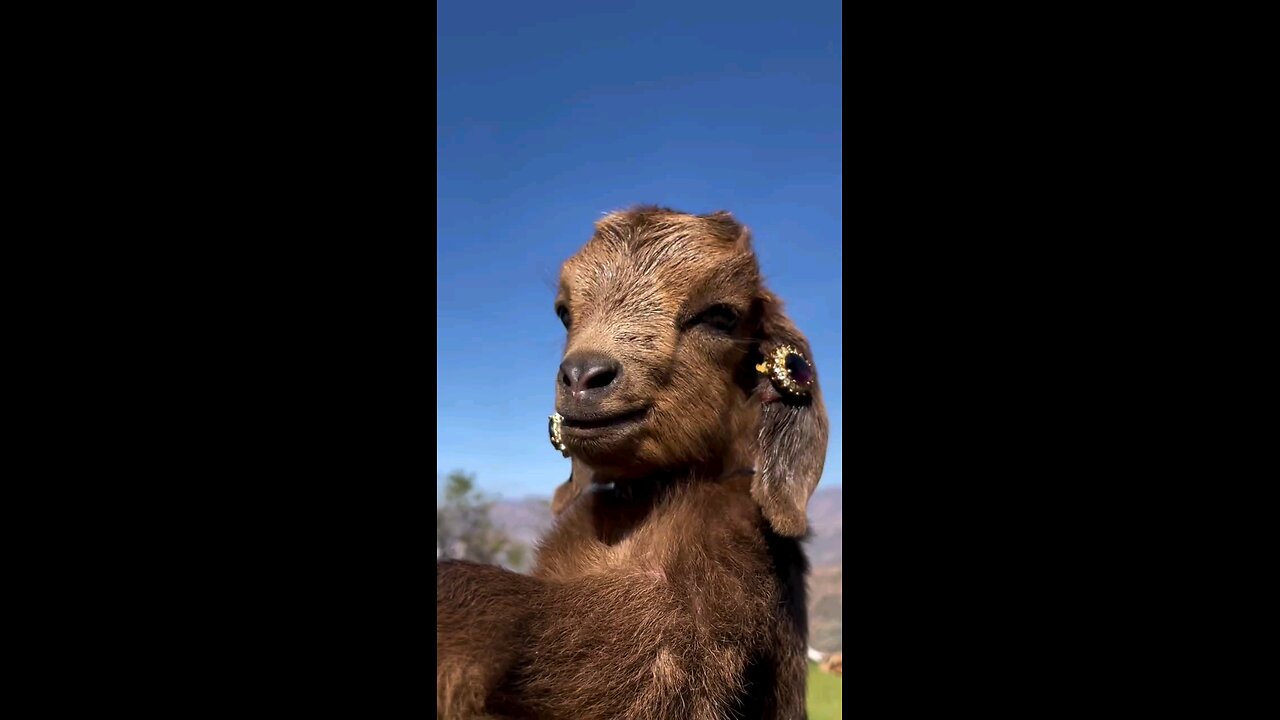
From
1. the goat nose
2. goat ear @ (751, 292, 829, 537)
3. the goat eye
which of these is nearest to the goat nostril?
the goat nose

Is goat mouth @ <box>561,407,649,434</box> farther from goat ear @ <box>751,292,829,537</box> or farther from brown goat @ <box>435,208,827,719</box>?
goat ear @ <box>751,292,829,537</box>

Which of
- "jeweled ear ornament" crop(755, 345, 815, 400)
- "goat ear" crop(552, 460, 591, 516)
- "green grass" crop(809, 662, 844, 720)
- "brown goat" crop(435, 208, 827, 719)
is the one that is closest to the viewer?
"brown goat" crop(435, 208, 827, 719)

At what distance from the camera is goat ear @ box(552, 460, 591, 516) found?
244 cm

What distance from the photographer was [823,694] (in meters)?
3.82

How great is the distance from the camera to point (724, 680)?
1978mm

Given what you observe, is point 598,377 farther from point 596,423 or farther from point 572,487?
point 572,487

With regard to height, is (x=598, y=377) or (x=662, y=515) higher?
(x=598, y=377)

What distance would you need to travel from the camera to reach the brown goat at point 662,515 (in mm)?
1817

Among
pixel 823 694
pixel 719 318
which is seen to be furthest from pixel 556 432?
pixel 823 694

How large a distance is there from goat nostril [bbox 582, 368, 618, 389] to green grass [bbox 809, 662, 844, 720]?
220cm

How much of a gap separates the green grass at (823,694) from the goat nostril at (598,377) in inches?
86.5

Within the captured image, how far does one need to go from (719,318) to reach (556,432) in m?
0.61

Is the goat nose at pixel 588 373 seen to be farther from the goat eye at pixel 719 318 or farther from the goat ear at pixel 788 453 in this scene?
the goat ear at pixel 788 453

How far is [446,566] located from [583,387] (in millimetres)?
576
